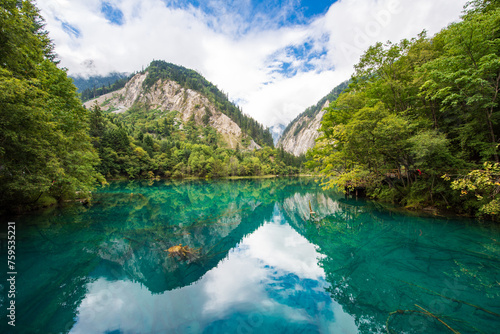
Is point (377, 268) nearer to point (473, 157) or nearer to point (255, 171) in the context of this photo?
point (473, 157)

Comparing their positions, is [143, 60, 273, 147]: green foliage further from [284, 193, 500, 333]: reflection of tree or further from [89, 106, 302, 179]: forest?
[284, 193, 500, 333]: reflection of tree

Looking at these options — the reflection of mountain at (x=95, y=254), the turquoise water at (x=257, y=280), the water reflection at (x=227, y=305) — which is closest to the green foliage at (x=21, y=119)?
the reflection of mountain at (x=95, y=254)

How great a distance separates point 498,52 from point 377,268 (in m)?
12.7

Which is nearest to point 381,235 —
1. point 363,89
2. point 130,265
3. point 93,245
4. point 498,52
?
point 498,52

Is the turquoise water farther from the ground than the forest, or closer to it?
closer to it

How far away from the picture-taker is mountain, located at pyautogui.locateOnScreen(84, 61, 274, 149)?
14550 centimetres

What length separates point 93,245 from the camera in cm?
870

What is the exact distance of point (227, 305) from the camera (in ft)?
16.4

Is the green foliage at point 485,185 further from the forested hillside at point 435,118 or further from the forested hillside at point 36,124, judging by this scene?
the forested hillside at point 36,124

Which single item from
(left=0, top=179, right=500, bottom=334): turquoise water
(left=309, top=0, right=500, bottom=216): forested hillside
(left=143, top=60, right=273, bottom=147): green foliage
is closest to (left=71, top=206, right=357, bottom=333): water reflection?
(left=0, top=179, right=500, bottom=334): turquoise water

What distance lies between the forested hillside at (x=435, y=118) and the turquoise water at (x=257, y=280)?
3.14 m

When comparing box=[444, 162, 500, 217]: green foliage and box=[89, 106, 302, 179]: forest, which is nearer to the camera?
box=[444, 162, 500, 217]: green foliage

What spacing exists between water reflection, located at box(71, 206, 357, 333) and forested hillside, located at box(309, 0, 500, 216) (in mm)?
8019

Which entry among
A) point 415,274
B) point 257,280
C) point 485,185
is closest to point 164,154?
point 257,280
